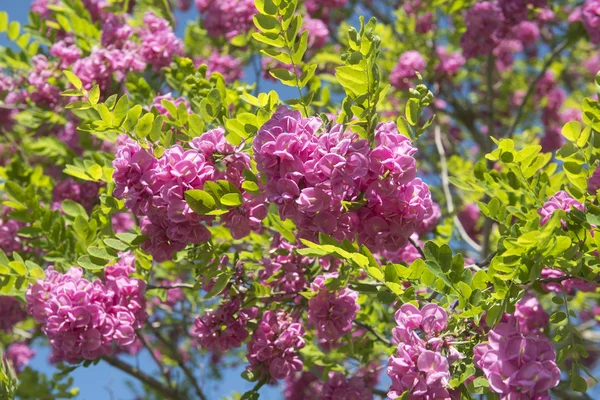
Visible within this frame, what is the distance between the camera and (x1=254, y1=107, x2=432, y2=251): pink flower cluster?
5.65 ft

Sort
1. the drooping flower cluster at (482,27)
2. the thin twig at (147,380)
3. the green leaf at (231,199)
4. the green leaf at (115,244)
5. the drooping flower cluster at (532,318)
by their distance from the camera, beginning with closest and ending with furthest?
the green leaf at (231,199)
the green leaf at (115,244)
the drooping flower cluster at (532,318)
the thin twig at (147,380)
the drooping flower cluster at (482,27)

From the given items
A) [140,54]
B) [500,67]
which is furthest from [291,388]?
[500,67]

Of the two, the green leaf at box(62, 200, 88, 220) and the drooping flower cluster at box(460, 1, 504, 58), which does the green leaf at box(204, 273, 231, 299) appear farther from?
the drooping flower cluster at box(460, 1, 504, 58)

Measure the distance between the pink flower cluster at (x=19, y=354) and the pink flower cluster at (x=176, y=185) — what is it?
15.5ft

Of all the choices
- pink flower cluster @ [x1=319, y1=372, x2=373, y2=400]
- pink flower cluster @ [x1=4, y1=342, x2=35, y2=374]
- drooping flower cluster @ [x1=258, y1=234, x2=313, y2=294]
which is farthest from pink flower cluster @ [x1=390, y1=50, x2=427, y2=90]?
pink flower cluster @ [x1=4, y1=342, x2=35, y2=374]

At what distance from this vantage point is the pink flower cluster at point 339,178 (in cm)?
172

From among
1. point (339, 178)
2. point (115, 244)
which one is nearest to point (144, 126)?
point (115, 244)

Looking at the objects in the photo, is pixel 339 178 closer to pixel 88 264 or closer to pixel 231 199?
pixel 231 199

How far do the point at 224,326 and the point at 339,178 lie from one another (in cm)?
100

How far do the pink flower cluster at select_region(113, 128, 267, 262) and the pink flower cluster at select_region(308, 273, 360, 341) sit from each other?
1.48 ft

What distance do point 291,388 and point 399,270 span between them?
7.66 feet

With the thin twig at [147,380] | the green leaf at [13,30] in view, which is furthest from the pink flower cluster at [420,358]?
the green leaf at [13,30]

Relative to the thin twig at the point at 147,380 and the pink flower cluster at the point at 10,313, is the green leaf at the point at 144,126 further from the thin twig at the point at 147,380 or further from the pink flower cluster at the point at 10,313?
the thin twig at the point at 147,380

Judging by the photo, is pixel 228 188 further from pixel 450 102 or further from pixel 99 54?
pixel 450 102
